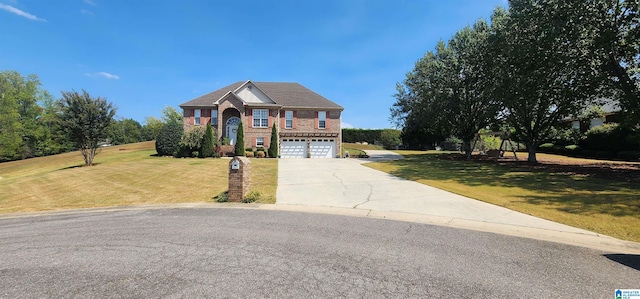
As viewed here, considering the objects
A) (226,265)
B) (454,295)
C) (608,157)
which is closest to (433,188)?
(454,295)

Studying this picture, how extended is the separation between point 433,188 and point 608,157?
22.9 meters

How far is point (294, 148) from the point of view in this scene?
29.6 meters

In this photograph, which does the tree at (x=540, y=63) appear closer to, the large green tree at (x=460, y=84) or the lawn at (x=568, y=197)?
the large green tree at (x=460, y=84)

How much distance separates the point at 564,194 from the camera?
30.4ft

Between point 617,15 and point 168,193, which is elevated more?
point 617,15

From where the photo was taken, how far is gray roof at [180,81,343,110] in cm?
3031

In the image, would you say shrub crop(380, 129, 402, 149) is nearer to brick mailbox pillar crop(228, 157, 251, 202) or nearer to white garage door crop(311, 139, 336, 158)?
white garage door crop(311, 139, 336, 158)

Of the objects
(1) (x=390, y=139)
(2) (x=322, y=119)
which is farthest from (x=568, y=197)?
(1) (x=390, y=139)

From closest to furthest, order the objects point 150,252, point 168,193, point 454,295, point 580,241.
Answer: point 454,295 → point 150,252 → point 580,241 → point 168,193

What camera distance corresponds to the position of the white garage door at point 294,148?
29.5 m

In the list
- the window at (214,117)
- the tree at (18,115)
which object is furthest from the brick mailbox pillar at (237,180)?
the tree at (18,115)

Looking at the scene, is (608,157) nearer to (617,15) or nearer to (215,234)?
Answer: (617,15)

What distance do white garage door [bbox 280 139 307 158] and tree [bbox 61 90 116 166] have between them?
15.1 meters

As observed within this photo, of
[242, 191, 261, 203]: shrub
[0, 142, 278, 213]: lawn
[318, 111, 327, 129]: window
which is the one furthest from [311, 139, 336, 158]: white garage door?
[242, 191, 261, 203]: shrub
